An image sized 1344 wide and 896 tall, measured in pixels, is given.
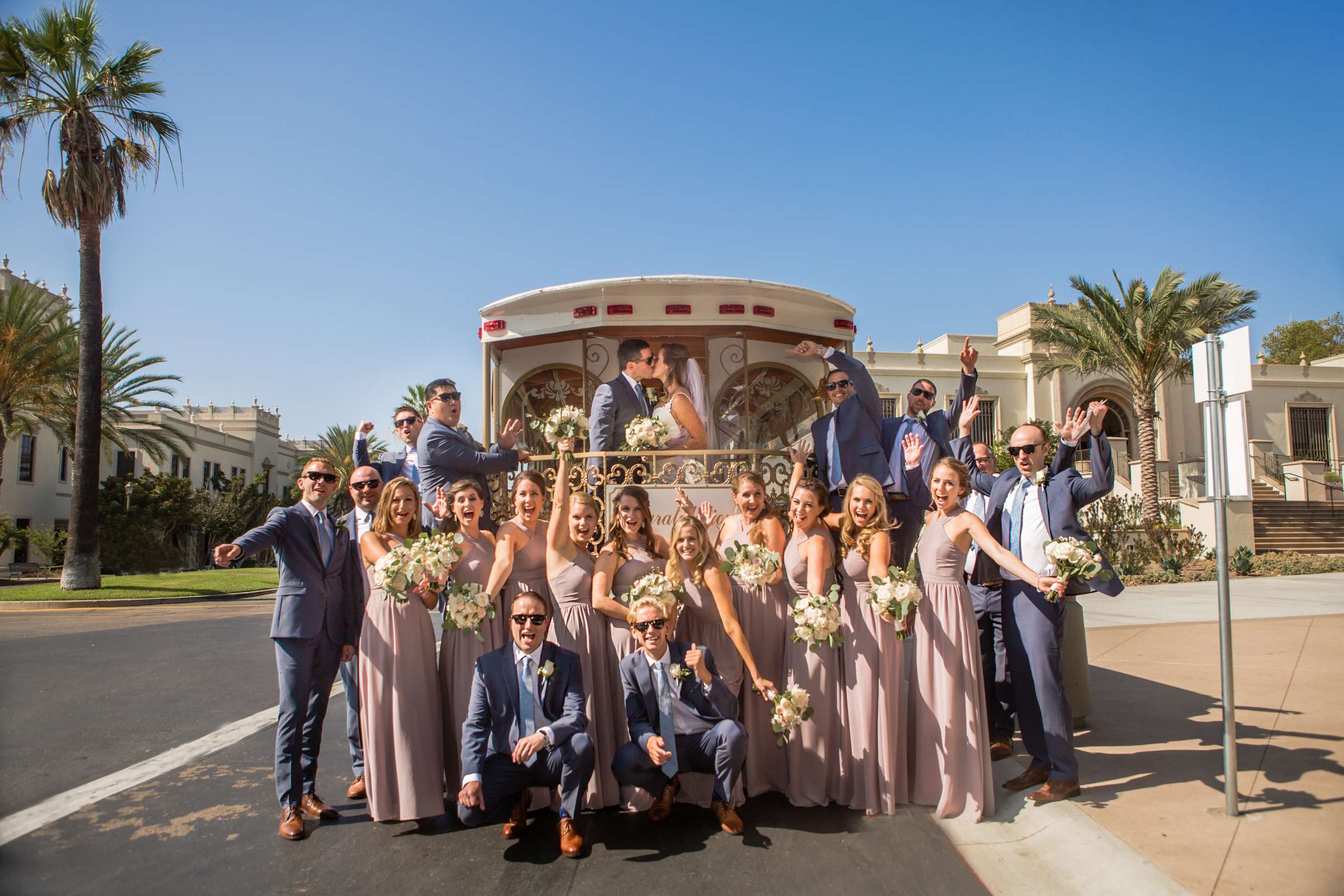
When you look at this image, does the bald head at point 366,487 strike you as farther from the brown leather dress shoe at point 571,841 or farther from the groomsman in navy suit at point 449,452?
the brown leather dress shoe at point 571,841

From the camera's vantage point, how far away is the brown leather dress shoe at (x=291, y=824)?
14.5 feet

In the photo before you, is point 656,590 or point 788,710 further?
point 656,590

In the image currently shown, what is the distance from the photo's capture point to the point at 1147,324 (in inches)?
974

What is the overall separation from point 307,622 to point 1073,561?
4.24m

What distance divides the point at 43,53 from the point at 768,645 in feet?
69.0

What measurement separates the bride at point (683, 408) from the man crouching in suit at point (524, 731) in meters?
2.65

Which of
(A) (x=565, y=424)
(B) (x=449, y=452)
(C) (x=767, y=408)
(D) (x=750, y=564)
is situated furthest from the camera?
(C) (x=767, y=408)

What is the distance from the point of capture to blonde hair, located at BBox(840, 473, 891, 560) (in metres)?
4.90

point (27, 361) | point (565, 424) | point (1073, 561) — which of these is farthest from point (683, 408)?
point (27, 361)

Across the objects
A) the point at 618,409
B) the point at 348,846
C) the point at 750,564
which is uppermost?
the point at 618,409

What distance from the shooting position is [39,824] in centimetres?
466

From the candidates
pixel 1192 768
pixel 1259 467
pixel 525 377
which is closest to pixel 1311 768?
pixel 1192 768

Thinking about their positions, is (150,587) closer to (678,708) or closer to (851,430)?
(851,430)

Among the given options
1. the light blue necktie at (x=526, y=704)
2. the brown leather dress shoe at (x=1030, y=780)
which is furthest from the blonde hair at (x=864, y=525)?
the light blue necktie at (x=526, y=704)
